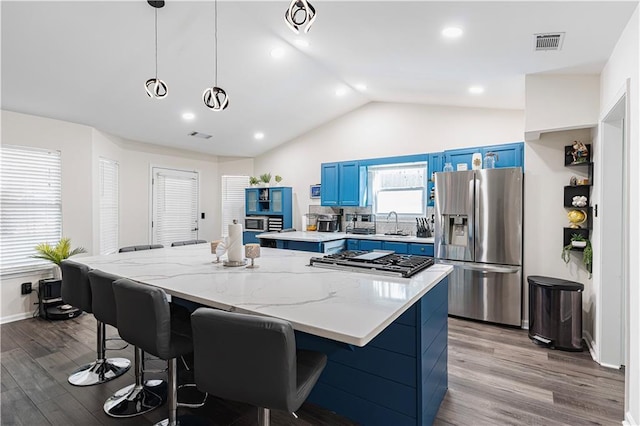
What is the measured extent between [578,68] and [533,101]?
0.43m

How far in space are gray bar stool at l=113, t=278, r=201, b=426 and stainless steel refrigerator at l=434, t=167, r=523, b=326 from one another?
3.26 m

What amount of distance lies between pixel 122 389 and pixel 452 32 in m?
3.81

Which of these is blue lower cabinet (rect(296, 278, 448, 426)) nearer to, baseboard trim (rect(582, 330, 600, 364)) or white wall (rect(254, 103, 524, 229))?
baseboard trim (rect(582, 330, 600, 364))

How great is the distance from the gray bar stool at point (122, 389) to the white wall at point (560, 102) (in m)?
3.95

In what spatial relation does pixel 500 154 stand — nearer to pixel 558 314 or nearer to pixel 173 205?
pixel 558 314

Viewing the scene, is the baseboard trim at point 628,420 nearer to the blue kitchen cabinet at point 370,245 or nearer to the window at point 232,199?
the blue kitchen cabinet at point 370,245

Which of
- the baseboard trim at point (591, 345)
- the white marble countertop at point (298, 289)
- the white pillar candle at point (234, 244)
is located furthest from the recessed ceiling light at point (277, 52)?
the baseboard trim at point (591, 345)

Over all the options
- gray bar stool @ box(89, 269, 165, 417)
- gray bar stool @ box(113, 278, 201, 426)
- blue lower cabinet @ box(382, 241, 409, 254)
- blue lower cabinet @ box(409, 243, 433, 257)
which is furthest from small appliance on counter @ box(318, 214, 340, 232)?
gray bar stool @ box(113, 278, 201, 426)

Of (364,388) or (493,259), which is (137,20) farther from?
(493,259)

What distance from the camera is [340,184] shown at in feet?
18.3

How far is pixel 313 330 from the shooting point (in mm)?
1196

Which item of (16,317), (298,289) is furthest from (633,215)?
(16,317)

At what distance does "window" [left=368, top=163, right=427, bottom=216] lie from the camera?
5160 mm

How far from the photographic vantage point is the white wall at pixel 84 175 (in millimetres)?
3930
